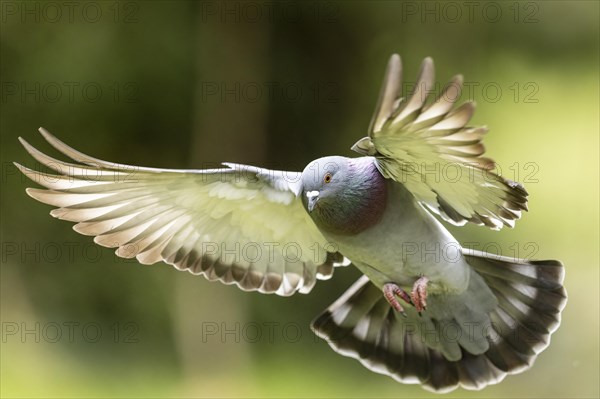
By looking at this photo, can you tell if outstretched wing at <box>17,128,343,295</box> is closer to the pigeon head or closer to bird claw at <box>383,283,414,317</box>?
the pigeon head

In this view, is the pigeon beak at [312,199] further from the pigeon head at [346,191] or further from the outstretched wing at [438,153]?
the outstretched wing at [438,153]

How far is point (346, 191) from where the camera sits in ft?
9.57

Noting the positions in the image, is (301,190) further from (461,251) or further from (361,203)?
(461,251)

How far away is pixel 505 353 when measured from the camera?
3.49 m

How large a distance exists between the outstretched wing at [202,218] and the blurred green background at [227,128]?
A: 9.04 ft

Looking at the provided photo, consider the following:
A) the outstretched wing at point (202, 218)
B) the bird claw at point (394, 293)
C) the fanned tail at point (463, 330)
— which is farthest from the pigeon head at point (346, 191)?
the fanned tail at point (463, 330)

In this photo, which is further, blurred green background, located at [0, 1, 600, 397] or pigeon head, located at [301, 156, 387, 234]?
blurred green background, located at [0, 1, 600, 397]

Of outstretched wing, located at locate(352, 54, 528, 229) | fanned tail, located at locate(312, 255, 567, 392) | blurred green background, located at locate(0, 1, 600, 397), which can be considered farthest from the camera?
blurred green background, located at locate(0, 1, 600, 397)

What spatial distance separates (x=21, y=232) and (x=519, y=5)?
4942 mm

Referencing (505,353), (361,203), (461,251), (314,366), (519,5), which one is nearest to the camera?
(361,203)

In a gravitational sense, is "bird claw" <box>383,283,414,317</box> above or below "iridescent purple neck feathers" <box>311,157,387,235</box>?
below

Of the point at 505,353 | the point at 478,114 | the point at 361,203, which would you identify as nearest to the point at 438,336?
the point at 505,353

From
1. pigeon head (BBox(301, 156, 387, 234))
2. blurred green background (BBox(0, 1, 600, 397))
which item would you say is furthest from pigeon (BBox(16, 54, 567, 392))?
blurred green background (BBox(0, 1, 600, 397))

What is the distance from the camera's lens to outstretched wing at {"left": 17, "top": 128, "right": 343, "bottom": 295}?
3.03m
